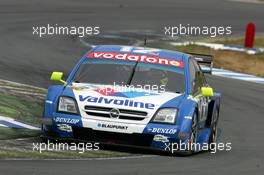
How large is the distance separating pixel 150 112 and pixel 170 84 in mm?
1072

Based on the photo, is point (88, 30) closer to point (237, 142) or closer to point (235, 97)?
point (235, 97)

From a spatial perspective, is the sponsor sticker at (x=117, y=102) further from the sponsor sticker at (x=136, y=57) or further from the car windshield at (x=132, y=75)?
the sponsor sticker at (x=136, y=57)

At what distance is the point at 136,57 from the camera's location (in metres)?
11.7

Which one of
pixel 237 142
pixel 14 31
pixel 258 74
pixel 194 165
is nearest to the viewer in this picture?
pixel 194 165

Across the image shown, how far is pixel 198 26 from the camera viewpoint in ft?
96.1

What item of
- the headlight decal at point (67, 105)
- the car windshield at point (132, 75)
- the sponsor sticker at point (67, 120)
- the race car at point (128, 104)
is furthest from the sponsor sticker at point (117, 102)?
the car windshield at point (132, 75)

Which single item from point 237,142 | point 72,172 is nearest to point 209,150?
point 237,142
